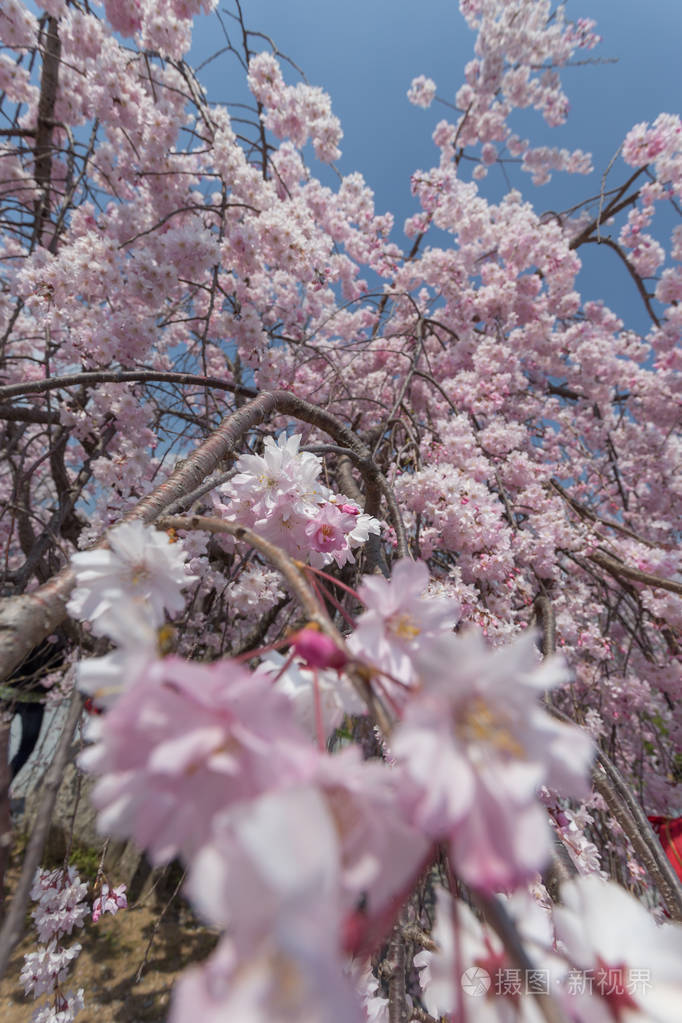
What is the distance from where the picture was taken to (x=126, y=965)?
348 centimetres

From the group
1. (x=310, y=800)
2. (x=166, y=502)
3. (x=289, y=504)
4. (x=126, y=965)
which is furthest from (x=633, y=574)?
(x=126, y=965)

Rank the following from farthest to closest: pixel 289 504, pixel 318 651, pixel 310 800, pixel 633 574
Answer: pixel 633 574 → pixel 289 504 → pixel 318 651 → pixel 310 800

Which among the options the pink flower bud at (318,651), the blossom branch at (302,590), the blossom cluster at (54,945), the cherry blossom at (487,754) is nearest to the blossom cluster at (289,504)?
the blossom branch at (302,590)

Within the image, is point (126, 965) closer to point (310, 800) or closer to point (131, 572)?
point (131, 572)

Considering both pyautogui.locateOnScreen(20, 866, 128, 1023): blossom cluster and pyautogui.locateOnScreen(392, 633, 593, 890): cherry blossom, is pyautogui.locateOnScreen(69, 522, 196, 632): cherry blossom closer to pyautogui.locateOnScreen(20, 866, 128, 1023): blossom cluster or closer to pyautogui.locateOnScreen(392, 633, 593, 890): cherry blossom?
pyautogui.locateOnScreen(392, 633, 593, 890): cherry blossom

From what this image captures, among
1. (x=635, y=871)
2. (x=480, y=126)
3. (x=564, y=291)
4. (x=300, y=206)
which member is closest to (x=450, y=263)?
(x=564, y=291)

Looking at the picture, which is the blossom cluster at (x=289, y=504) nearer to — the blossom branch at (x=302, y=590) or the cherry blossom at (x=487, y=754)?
the blossom branch at (x=302, y=590)

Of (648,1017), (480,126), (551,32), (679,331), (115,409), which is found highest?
(551,32)

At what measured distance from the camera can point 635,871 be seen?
83.4 inches

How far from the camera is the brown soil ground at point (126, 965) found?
3062 mm

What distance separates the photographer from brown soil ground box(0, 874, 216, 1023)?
10.0ft

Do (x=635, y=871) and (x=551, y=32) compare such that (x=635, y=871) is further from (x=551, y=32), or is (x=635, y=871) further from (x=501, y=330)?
(x=551, y=32)

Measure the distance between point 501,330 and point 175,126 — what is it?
3074mm

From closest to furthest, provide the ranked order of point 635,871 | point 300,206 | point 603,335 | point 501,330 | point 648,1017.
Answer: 1. point 648,1017
2. point 635,871
3. point 300,206
4. point 501,330
5. point 603,335
